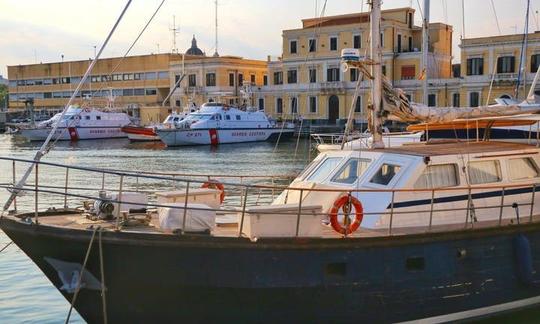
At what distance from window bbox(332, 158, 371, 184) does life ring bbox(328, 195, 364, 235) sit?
132cm

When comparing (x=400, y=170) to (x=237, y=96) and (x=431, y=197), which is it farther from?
(x=237, y=96)

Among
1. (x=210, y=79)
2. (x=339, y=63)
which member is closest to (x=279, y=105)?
(x=339, y=63)

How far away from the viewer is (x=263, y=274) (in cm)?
861

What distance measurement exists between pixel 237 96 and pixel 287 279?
2579 inches

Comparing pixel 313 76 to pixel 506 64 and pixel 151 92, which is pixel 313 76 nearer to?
pixel 506 64

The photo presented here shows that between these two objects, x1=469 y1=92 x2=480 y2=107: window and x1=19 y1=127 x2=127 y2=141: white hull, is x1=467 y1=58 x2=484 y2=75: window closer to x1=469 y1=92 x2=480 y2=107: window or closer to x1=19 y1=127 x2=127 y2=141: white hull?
x1=469 y1=92 x2=480 y2=107: window

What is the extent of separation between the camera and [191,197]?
409 inches

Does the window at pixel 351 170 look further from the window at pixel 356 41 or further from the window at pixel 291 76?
the window at pixel 291 76

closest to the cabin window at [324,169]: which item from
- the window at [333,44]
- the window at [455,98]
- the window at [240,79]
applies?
the window at [455,98]

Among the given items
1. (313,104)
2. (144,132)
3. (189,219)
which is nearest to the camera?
(189,219)

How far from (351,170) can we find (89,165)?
29.7 metres

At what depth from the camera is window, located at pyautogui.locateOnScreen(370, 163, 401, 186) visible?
10047 millimetres

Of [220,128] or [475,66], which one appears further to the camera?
[220,128]

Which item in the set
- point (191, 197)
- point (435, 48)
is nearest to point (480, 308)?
point (191, 197)
